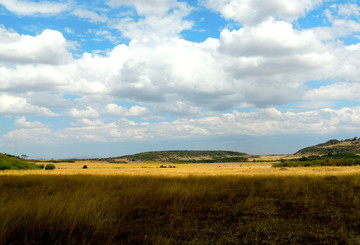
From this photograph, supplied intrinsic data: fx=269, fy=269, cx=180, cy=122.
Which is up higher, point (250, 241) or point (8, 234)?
point (8, 234)

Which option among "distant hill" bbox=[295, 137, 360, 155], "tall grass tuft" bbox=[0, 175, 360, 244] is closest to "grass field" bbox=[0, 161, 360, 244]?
"tall grass tuft" bbox=[0, 175, 360, 244]

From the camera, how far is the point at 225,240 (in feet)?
18.1

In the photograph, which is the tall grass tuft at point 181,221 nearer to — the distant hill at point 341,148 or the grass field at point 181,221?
the grass field at point 181,221

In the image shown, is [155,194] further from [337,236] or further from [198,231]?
[337,236]

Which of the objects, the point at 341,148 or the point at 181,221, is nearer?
the point at 181,221

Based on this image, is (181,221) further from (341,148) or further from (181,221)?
(341,148)

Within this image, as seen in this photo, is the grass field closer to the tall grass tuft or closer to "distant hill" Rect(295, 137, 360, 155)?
the tall grass tuft

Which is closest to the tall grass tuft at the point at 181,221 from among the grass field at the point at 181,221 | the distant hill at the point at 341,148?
the grass field at the point at 181,221

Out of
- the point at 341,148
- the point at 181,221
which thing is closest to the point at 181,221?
the point at 181,221

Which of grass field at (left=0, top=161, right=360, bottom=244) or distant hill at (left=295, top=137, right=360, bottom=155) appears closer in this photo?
grass field at (left=0, top=161, right=360, bottom=244)

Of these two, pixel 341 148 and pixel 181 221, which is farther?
pixel 341 148

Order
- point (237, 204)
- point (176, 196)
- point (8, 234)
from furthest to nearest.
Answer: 1. point (176, 196)
2. point (237, 204)
3. point (8, 234)

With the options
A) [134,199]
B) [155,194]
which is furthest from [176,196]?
[134,199]

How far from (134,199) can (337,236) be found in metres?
5.98
